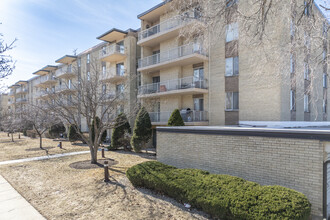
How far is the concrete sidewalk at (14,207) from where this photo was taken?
18.7ft

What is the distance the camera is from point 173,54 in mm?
18703

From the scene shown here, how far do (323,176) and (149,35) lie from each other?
19.3 meters

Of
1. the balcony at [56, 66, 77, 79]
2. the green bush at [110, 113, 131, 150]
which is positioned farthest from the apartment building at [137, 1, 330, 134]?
the balcony at [56, 66, 77, 79]

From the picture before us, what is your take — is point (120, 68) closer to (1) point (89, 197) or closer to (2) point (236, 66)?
(2) point (236, 66)

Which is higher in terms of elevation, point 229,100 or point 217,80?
point 217,80

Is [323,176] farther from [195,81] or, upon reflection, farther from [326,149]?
[195,81]

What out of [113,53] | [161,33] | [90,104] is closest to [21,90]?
[113,53]

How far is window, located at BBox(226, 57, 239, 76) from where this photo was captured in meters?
15.7

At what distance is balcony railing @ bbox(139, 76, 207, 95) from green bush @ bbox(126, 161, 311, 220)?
11.1m

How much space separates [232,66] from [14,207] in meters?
15.6

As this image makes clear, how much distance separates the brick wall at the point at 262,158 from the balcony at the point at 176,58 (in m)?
9.23

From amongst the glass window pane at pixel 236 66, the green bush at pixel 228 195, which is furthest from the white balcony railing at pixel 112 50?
the green bush at pixel 228 195

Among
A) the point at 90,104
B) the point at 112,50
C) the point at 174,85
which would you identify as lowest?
the point at 90,104

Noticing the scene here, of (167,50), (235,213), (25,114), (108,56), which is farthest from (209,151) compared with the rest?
(25,114)
